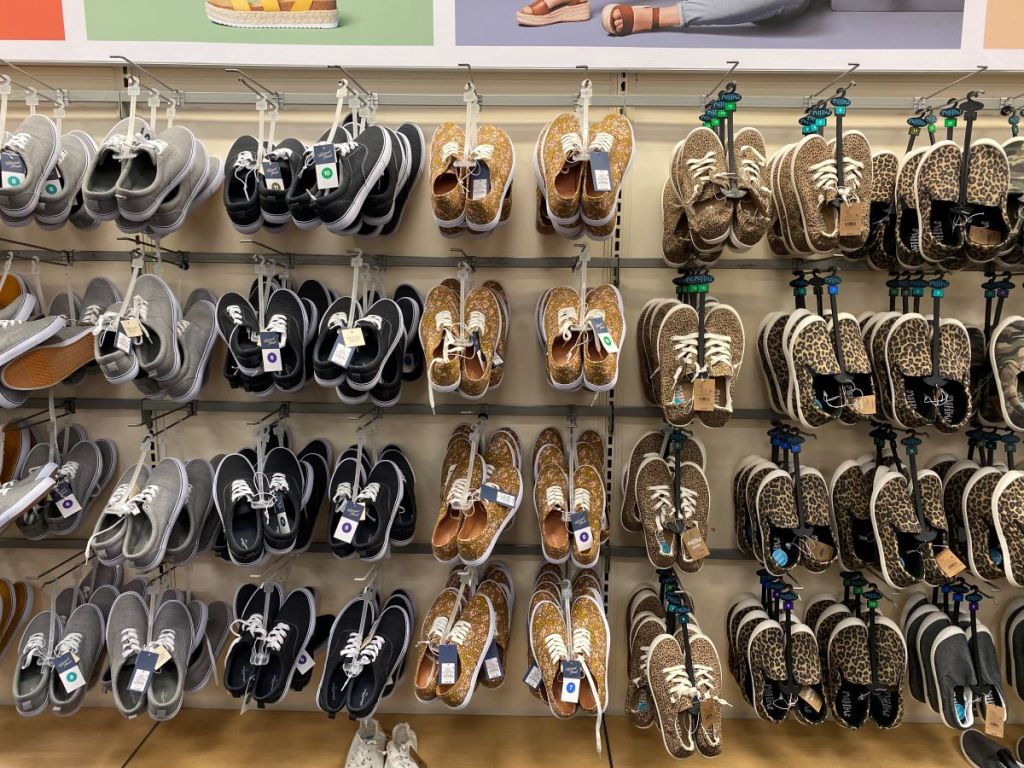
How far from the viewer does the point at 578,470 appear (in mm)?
2006

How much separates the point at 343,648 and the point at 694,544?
117cm

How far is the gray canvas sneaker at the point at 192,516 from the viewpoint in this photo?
1.98 m

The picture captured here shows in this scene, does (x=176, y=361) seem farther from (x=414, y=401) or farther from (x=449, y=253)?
(x=449, y=253)

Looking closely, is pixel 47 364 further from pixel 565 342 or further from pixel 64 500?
pixel 565 342

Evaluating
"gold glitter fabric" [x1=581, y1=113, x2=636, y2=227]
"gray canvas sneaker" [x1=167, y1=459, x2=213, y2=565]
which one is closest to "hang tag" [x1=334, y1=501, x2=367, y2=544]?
"gray canvas sneaker" [x1=167, y1=459, x2=213, y2=565]

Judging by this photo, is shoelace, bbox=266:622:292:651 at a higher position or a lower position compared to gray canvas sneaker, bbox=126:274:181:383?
lower

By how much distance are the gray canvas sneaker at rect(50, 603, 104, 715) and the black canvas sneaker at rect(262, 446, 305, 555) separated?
696 mm

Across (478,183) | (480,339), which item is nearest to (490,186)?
(478,183)

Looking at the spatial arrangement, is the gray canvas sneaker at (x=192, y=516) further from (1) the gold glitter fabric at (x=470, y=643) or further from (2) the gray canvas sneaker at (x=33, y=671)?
(1) the gold glitter fabric at (x=470, y=643)

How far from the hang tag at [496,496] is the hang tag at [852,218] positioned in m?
1.27

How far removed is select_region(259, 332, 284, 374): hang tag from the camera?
1885mm

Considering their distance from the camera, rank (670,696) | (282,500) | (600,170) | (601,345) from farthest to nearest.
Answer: (282,500), (670,696), (601,345), (600,170)

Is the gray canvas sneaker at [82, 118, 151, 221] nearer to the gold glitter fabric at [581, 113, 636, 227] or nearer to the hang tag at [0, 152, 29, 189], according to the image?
the hang tag at [0, 152, 29, 189]

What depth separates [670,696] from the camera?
73.4 inches
